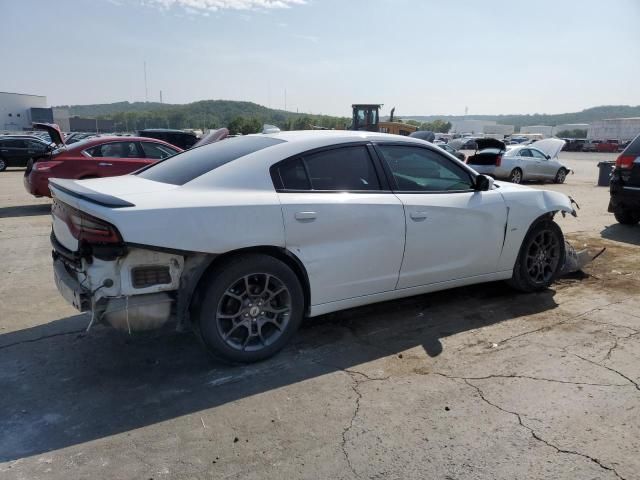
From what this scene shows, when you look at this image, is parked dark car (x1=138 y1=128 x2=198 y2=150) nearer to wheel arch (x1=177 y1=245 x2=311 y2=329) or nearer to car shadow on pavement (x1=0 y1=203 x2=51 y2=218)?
car shadow on pavement (x1=0 y1=203 x2=51 y2=218)

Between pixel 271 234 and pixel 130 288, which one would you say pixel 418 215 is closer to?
pixel 271 234

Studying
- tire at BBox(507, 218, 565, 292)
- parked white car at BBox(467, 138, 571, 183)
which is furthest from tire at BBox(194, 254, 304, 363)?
parked white car at BBox(467, 138, 571, 183)

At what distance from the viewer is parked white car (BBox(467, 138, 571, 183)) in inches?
682

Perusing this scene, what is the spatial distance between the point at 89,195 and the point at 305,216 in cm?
143

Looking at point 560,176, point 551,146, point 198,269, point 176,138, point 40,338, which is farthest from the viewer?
point 551,146

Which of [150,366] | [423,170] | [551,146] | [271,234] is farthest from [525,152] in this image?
[150,366]

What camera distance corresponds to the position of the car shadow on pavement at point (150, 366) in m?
2.88

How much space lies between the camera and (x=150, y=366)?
3.55m

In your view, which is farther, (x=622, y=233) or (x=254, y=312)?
(x=622, y=233)

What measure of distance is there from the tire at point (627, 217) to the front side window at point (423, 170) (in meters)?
6.13

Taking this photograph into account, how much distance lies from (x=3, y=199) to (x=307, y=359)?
11.4 meters

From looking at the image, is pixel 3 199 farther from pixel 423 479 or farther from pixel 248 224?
pixel 423 479

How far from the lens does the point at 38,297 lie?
4930 mm

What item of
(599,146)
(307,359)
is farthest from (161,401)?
(599,146)
